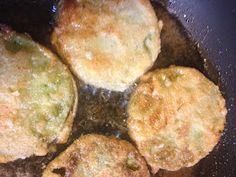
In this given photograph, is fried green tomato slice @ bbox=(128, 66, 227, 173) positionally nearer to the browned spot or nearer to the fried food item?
the browned spot

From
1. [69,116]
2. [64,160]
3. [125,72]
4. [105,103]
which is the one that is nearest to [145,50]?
[125,72]

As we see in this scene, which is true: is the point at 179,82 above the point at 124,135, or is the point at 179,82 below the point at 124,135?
above

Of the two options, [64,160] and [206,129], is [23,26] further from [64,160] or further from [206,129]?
[206,129]

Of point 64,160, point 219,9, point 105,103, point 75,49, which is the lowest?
point 64,160

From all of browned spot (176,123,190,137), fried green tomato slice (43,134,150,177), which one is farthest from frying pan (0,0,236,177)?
browned spot (176,123,190,137)

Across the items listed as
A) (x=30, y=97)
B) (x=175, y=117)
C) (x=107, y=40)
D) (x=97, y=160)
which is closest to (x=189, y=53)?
(x=175, y=117)

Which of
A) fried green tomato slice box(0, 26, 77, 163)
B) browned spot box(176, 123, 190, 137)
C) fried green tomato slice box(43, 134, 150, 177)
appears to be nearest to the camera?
fried green tomato slice box(0, 26, 77, 163)

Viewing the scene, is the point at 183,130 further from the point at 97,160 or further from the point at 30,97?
the point at 30,97
